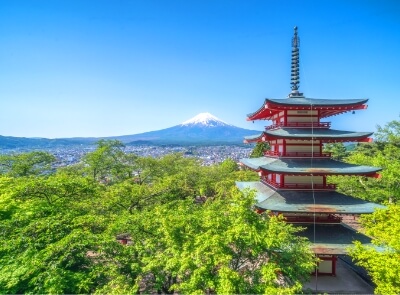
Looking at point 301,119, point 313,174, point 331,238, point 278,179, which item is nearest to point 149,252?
point 278,179

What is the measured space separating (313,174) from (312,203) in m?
1.57

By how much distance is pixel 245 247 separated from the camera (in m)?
9.87

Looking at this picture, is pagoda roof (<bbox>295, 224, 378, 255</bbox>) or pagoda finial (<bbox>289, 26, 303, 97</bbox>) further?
pagoda finial (<bbox>289, 26, 303, 97</bbox>)

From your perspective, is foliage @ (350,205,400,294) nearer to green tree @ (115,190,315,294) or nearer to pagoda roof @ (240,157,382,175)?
pagoda roof @ (240,157,382,175)

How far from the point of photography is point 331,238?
13.1 metres

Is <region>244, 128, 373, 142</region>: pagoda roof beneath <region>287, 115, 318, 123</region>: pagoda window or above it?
beneath

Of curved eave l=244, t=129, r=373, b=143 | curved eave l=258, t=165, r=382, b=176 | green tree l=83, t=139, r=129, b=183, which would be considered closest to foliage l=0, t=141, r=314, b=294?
curved eave l=258, t=165, r=382, b=176

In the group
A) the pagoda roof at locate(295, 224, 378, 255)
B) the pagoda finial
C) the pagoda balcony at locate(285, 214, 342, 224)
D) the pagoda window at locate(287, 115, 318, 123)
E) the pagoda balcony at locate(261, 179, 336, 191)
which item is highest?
the pagoda finial

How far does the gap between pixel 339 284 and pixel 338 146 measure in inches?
1765

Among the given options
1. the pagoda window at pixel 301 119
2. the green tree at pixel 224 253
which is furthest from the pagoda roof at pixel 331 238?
the pagoda window at pixel 301 119

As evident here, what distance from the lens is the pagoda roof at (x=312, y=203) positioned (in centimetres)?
1258

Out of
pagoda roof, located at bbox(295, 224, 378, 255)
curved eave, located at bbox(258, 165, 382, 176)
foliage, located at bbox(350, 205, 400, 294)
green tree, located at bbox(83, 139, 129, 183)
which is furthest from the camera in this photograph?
green tree, located at bbox(83, 139, 129, 183)

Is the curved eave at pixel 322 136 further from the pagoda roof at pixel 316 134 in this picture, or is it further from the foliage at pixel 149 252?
the foliage at pixel 149 252

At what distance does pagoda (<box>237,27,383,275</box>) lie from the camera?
12.9m
